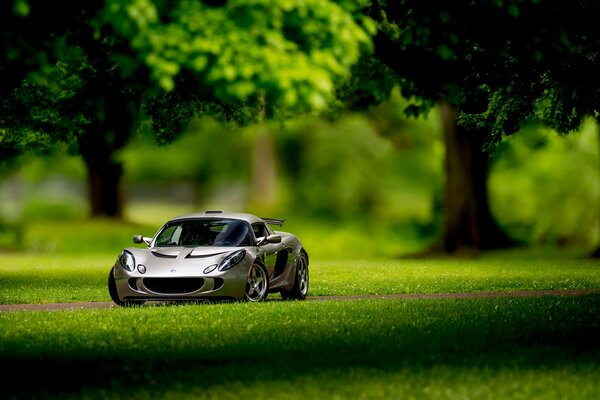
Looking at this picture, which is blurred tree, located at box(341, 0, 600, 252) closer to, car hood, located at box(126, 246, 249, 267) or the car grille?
car hood, located at box(126, 246, 249, 267)

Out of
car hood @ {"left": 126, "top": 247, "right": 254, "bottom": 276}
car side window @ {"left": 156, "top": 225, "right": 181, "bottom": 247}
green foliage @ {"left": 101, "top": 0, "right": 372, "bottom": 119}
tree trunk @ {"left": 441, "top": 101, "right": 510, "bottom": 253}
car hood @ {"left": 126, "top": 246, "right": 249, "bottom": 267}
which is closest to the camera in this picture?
green foliage @ {"left": 101, "top": 0, "right": 372, "bottom": 119}

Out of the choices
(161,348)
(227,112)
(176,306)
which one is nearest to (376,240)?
(227,112)

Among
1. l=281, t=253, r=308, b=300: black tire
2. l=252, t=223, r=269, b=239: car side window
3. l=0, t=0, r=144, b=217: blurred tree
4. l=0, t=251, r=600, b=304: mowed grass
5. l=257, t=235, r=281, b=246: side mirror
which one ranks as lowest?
l=0, t=251, r=600, b=304: mowed grass

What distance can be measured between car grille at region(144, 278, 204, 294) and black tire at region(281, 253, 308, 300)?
2101 mm

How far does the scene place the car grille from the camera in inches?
731

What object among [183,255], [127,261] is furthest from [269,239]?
[127,261]

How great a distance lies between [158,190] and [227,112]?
51.1 metres

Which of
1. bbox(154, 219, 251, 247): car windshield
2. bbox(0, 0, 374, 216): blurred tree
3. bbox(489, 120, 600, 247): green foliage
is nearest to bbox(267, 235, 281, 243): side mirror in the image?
bbox(154, 219, 251, 247): car windshield

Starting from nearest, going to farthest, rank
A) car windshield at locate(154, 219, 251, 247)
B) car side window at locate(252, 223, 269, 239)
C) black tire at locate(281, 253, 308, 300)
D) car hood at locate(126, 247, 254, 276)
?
1. car hood at locate(126, 247, 254, 276)
2. car windshield at locate(154, 219, 251, 247)
3. car side window at locate(252, 223, 269, 239)
4. black tire at locate(281, 253, 308, 300)

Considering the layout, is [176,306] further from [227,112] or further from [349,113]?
[349,113]

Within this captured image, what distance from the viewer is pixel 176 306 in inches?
722

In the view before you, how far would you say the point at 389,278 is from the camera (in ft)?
86.9

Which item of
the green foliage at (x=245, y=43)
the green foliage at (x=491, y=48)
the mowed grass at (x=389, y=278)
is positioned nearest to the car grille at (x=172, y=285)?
the mowed grass at (x=389, y=278)

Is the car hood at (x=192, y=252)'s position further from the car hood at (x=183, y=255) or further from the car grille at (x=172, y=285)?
the car grille at (x=172, y=285)
